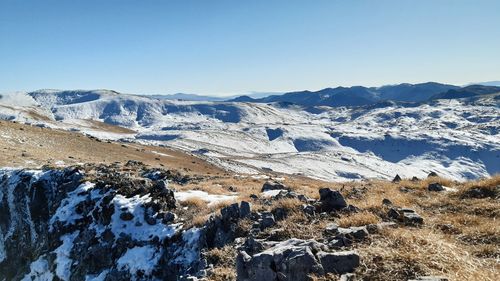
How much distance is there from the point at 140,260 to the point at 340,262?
32.8 feet

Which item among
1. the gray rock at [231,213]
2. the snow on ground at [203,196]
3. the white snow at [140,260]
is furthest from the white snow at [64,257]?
the gray rock at [231,213]

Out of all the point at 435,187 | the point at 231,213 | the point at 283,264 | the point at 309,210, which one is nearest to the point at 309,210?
the point at 309,210

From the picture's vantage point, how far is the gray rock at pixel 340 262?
26.9 feet

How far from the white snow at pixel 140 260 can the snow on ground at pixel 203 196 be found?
4.03 meters

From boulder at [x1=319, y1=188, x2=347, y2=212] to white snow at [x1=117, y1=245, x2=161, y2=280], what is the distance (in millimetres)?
6795

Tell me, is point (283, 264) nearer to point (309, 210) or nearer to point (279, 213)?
point (309, 210)

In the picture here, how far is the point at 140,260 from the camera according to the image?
51.8ft

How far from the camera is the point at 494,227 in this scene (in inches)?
401

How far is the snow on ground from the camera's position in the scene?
20.3 metres

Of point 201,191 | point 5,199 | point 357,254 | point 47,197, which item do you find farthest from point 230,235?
point 5,199

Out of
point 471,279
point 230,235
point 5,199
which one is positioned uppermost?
point 471,279

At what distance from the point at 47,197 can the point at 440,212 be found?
71.0 ft

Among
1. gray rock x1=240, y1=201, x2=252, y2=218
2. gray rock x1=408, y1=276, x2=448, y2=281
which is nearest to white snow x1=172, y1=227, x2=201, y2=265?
gray rock x1=240, y1=201, x2=252, y2=218

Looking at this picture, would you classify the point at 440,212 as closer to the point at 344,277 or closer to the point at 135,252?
the point at 344,277
